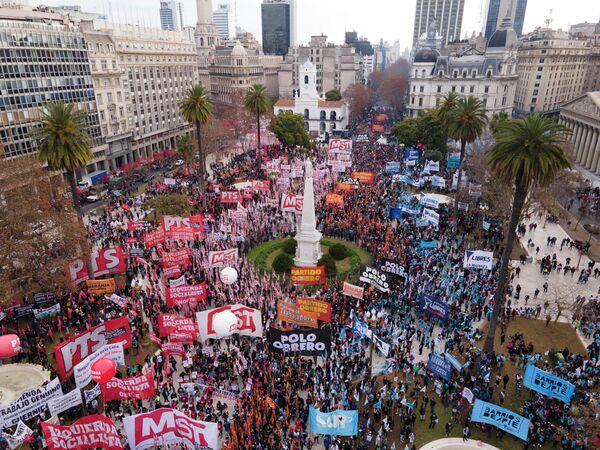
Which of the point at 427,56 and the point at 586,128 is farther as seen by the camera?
the point at 427,56

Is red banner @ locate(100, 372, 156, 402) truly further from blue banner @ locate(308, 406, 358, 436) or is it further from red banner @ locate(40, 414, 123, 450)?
blue banner @ locate(308, 406, 358, 436)

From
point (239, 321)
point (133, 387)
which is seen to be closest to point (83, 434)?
point (133, 387)

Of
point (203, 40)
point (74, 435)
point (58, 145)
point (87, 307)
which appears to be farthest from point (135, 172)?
point (203, 40)

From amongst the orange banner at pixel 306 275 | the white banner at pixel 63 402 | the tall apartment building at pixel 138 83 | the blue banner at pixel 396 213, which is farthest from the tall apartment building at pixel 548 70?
the white banner at pixel 63 402

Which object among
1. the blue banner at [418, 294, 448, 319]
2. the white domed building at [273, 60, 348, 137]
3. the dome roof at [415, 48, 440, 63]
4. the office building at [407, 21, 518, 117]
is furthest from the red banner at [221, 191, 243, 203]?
the dome roof at [415, 48, 440, 63]

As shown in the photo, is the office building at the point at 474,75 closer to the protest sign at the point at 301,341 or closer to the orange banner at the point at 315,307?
the orange banner at the point at 315,307

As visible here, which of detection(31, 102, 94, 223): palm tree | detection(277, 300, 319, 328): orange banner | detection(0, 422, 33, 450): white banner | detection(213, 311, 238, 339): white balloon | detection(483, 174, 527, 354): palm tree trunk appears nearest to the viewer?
detection(0, 422, 33, 450): white banner

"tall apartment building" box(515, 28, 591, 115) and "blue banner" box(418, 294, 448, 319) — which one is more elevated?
"tall apartment building" box(515, 28, 591, 115)

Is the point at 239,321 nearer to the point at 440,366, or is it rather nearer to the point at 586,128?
the point at 440,366
